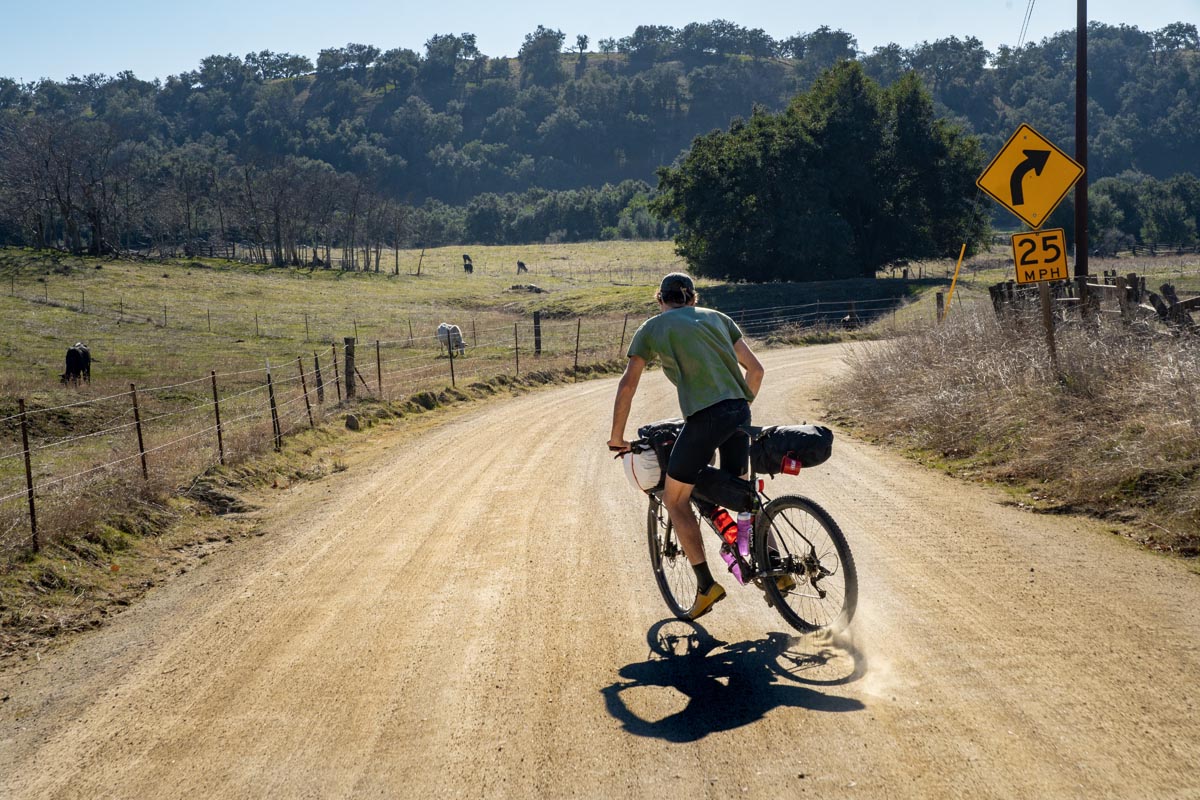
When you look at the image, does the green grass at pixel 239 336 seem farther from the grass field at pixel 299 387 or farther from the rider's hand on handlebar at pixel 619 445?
the rider's hand on handlebar at pixel 619 445

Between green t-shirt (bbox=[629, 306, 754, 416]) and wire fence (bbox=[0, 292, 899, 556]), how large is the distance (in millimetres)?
5426

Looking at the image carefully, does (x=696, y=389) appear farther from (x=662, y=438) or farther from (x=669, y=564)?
(x=669, y=564)

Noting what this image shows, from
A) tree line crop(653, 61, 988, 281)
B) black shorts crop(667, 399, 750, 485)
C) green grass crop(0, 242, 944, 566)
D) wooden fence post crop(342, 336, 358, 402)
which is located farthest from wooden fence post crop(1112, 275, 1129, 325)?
tree line crop(653, 61, 988, 281)

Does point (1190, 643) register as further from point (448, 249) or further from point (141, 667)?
point (448, 249)

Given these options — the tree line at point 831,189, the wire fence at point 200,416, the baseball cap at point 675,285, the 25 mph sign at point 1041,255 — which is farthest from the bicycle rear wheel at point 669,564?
the tree line at point 831,189

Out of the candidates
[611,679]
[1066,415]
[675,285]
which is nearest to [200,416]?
[1066,415]

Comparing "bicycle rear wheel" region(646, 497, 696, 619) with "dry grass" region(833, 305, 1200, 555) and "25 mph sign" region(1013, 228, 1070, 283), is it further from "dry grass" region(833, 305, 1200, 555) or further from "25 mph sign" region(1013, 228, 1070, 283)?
"25 mph sign" region(1013, 228, 1070, 283)

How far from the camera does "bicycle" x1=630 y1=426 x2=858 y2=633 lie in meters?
5.41

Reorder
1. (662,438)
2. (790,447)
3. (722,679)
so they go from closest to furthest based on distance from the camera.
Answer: (722,679) → (790,447) → (662,438)

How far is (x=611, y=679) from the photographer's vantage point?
204 inches

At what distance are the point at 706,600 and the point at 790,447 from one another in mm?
1039

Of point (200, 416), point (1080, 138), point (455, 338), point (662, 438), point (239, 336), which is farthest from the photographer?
point (239, 336)

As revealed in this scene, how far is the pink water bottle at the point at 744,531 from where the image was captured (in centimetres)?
561

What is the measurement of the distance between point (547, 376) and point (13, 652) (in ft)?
66.1
